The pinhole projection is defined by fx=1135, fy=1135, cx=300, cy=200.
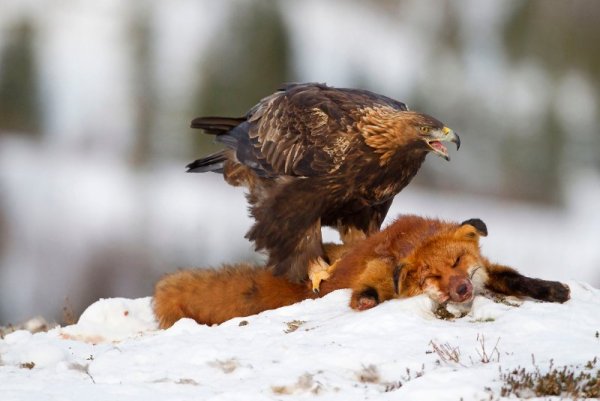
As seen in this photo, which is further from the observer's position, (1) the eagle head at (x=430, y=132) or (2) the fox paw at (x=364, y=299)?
(1) the eagle head at (x=430, y=132)

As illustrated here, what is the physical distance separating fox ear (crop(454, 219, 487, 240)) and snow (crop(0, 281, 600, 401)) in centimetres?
57

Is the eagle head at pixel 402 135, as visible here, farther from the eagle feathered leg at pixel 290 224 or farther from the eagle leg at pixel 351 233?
the eagle leg at pixel 351 233

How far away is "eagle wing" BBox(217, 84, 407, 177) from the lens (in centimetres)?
1027

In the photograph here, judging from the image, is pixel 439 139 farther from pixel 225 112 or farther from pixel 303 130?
pixel 225 112

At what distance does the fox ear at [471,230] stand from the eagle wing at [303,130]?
7.41 ft

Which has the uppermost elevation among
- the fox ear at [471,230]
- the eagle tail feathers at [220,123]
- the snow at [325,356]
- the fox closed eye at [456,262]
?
the eagle tail feathers at [220,123]

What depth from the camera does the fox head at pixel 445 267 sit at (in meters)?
7.61

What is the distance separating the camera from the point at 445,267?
25.5ft

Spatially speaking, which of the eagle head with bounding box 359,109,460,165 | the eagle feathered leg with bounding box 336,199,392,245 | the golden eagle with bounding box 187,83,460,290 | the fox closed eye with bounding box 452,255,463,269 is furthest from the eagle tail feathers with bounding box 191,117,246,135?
the fox closed eye with bounding box 452,255,463,269

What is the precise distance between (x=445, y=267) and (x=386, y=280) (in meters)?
0.49

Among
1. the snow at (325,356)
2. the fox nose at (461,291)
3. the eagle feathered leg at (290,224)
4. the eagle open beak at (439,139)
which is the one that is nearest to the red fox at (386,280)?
the fox nose at (461,291)

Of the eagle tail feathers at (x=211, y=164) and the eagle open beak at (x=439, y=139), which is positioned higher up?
the eagle open beak at (x=439, y=139)

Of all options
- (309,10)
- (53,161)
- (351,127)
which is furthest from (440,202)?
(351,127)

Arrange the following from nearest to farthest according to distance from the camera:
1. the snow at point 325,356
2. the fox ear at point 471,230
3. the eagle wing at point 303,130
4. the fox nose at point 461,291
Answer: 1. the snow at point 325,356
2. the fox nose at point 461,291
3. the fox ear at point 471,230
4. the eagle wing at point 303,130
